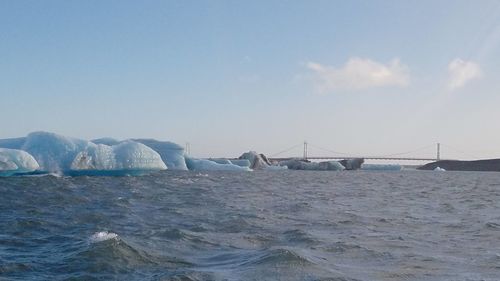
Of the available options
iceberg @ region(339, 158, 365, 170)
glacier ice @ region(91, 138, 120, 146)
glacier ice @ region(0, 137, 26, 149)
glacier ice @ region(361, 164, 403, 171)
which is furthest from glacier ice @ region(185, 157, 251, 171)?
glacier ice @ region(361, 164, 403, 171)

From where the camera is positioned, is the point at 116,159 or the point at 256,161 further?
the point at 256,161

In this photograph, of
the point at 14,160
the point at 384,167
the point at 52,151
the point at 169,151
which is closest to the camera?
the point at 14,160

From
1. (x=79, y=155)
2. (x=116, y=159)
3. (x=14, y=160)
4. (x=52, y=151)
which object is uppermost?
(x=52, y=151)

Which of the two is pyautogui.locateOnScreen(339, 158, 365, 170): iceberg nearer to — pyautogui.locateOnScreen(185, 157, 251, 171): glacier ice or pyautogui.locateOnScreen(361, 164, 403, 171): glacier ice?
pyautogui.locateOnScreen(361, 164, 403, 171): glacier ice

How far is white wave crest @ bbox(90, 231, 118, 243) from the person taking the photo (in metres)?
8.47

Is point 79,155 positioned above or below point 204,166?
above

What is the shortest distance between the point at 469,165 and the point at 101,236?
11749cm

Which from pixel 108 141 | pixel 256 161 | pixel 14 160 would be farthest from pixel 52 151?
pixel 256 161

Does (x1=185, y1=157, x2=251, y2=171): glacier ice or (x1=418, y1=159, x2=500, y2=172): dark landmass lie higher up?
(x1=418, y1=159, x2=500, y2=172): dark landmass

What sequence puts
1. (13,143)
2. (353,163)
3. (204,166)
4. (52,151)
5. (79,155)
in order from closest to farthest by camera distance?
(52,151), (79,155), (13,143), (204,166), (353,163)

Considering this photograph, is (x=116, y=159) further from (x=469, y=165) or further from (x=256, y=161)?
(x=469, y=165)

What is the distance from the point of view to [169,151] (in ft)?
149

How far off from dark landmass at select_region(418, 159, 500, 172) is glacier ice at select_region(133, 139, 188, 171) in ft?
270

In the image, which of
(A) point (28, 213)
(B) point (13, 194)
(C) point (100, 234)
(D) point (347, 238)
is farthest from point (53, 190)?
(D) point (347, 238)
